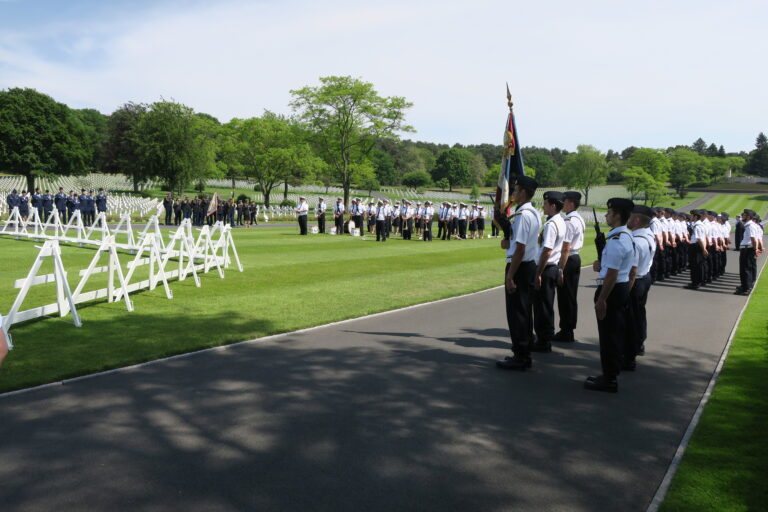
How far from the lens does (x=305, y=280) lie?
13547 mm

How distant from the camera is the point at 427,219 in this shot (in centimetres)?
2972

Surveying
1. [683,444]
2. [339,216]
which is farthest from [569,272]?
[339,216]

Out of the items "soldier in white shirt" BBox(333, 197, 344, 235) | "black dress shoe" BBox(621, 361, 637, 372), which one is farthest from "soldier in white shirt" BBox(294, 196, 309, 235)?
"black dress shoe" BBox(621, 361, 637, 372)

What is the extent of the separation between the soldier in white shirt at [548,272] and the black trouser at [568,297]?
0.50 m

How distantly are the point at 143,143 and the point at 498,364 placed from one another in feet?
183

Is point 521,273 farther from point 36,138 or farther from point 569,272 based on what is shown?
point 36,138

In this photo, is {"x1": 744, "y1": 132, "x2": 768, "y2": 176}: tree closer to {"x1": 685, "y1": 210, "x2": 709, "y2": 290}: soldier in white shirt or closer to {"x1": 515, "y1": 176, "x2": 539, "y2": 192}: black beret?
{"x1": 685, "y1": 210, "x2": 709, "y2": 290}: soldier in white shirt

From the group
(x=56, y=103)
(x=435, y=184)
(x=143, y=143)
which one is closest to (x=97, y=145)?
(x=56, y=103)

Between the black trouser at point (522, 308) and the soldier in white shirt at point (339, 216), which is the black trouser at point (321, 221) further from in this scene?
the black trouser at point (522, 308)

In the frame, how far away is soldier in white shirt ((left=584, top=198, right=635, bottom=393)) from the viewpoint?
5.86m

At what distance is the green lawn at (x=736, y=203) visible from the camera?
90.7 m

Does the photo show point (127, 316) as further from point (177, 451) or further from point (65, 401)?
point (177, 451)

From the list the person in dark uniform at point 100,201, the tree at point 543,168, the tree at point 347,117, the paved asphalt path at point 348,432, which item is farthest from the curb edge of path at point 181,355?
the tree at point 543,168

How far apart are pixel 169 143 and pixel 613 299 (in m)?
56.4
